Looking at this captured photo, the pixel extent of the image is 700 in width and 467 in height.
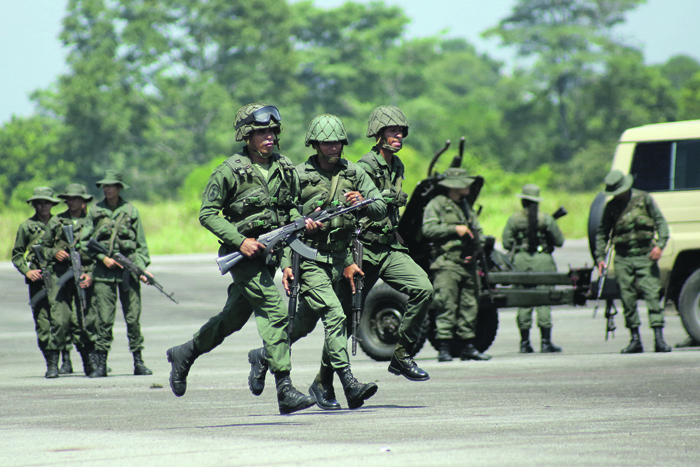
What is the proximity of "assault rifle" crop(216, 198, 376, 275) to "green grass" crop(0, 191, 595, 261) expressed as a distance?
2348cm

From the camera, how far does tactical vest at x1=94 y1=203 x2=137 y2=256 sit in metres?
10.9

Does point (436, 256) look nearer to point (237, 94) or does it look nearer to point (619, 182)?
point (619, 182)

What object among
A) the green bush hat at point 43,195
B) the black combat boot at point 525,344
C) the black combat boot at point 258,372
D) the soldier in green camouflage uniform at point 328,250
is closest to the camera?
the soldier in green camouflage uniform at point 328,250

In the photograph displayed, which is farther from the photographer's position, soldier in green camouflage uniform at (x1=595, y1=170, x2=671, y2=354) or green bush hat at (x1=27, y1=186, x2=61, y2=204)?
soldier in green camouflage uniform at (x1=595, y1=170, x2=671, y2=354)

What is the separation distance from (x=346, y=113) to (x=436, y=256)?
54615mm

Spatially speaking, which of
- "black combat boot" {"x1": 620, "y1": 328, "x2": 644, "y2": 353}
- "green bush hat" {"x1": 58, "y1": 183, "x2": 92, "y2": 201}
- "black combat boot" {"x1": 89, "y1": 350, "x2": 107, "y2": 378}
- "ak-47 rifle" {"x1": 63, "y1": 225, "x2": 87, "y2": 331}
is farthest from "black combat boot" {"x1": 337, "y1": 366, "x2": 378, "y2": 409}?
"black combat boot" {"x1": 620, "y1": 328, "x2": 644, "y2": 353}

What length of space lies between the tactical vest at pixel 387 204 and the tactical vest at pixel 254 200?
0.91m

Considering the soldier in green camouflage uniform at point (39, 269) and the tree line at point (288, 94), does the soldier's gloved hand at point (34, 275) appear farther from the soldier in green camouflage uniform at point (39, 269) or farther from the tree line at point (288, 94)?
the tree line at point (288, 94)

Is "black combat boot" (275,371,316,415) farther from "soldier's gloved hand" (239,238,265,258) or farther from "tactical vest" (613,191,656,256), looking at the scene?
"tactical vest" (613,191,656,256)

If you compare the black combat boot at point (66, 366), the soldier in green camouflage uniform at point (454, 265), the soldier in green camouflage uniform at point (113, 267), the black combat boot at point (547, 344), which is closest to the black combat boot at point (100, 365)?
the soldier in green camouflage uniform at point (113, 267)

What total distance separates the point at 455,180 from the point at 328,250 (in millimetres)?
4146

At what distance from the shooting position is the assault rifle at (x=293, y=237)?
7.14 m

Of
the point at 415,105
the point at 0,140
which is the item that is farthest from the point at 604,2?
the point at 0,140

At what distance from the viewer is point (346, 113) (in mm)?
65688
